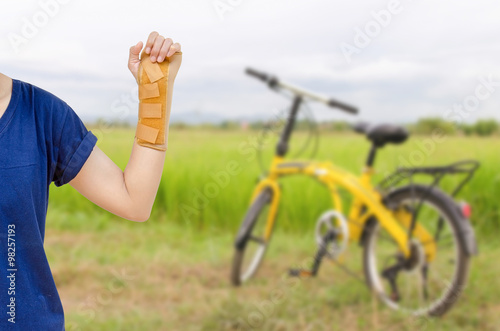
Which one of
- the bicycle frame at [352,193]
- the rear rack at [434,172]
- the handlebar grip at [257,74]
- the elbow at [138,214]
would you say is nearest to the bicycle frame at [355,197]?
the bicycle frame at [352,193]

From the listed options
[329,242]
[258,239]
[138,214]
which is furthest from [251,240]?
[138,214]

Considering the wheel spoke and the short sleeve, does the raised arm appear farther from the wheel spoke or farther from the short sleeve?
the wheel spoke

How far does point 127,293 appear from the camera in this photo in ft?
11.1

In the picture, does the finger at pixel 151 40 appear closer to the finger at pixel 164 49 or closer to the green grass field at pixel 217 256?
the finger at pixel 164 49

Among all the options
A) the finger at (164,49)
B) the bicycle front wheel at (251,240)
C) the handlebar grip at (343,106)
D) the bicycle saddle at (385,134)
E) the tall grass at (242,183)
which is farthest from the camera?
the tall grass at (242,183)

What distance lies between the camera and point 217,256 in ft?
13.1

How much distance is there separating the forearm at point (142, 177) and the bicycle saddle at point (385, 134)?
7.00 feet

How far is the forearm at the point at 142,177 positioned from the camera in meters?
1.08

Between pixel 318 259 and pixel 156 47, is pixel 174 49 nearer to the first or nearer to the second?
pixel 156 47

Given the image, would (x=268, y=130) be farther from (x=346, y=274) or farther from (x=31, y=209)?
(x=31, y=209)

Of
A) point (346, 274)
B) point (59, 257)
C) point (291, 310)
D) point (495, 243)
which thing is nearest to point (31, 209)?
point (291, 310)

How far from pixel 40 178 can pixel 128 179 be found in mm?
162

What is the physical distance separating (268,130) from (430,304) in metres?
1.32

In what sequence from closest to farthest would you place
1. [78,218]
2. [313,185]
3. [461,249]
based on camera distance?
[461,249] → [313,185] → [78,218]
